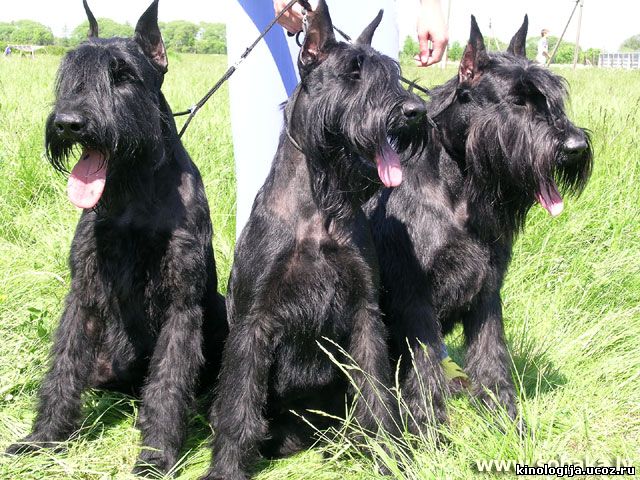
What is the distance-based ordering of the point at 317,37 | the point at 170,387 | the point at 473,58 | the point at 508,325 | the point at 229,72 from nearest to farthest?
the point at 317,37 < the point at 170,387 < the point at 473,58 < the point at 229,72 < the point at 508,325

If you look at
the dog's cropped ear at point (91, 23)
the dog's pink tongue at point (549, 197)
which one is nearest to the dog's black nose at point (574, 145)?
the dog's pink tongue at point (549, 197)

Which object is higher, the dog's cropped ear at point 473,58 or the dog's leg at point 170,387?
the dog's cropped ear at point 473,58

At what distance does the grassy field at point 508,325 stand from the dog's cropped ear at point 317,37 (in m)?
1.53

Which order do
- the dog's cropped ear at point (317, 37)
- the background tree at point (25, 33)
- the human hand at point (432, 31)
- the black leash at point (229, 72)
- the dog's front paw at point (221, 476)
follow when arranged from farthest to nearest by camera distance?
the background tree at point (25, 33) → the human hand at point (432, 31) → the black leash at point (229, 72) → the dog's front paw at point (221, 476) → the dog's cropped ear at point (317, 37)

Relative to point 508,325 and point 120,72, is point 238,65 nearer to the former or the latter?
point 120,72

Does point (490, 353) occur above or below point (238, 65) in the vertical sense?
below

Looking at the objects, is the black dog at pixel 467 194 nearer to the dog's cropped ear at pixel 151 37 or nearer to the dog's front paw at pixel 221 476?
the dog's front paw at pixel 221 476

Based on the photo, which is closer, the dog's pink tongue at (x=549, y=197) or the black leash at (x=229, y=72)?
→ the dog's pink tongue at (x=549, y=197)

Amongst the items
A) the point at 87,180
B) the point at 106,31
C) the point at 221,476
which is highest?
the point at 106,31

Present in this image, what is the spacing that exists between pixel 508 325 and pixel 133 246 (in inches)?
96.5

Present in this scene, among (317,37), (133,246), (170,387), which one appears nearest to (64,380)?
(170,387)

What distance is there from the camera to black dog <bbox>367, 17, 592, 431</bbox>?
2859mm

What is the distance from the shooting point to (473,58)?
2.98m

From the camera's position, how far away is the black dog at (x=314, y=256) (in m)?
2.54
